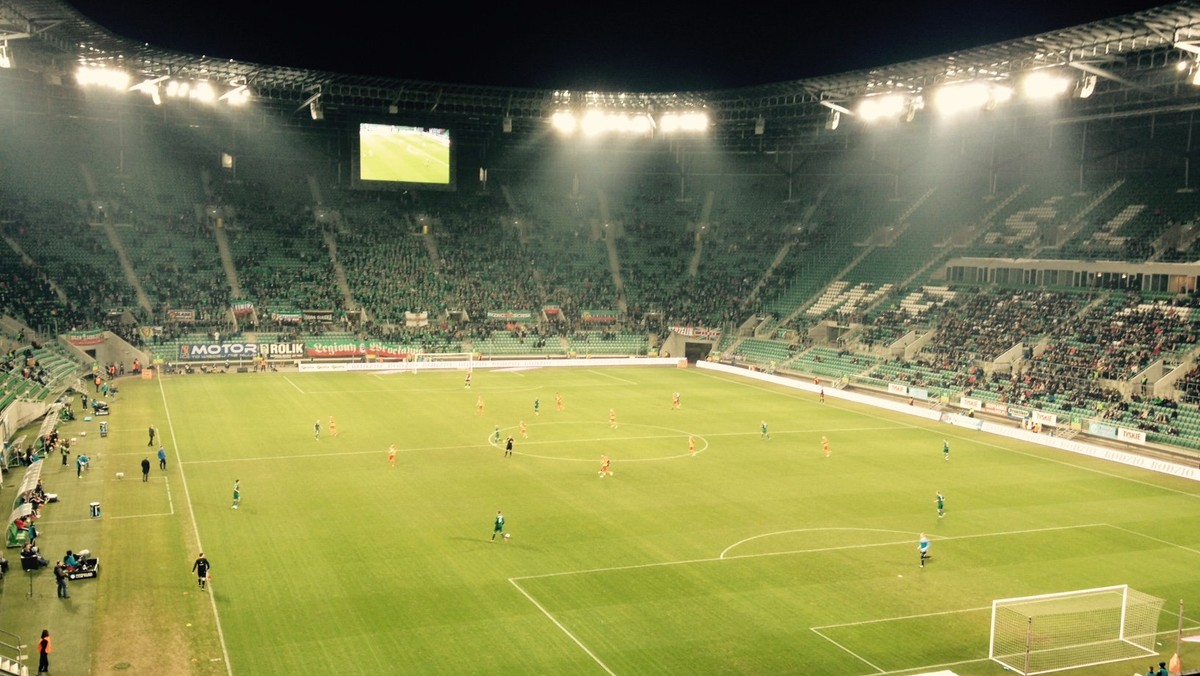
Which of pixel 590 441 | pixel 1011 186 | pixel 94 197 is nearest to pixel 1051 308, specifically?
pixel 1011 186

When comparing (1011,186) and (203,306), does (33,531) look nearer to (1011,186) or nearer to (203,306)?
(203,306)

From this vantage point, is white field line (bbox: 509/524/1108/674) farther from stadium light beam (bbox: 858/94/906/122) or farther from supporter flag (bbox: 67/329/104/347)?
supporter flag (bbox: 67/329/104/347)

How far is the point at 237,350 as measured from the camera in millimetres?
77125

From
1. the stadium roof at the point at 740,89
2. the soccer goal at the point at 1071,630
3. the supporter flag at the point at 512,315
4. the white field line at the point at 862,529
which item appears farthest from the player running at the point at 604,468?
the supporter flag at the point at 512,315

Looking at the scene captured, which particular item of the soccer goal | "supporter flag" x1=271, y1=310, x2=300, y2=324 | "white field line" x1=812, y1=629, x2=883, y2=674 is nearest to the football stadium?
the soccer goal

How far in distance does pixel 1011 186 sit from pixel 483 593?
231ft

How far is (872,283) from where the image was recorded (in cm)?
8631

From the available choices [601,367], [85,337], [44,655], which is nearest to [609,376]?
[601,367]

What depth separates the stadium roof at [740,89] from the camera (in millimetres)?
57188

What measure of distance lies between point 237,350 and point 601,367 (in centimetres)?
2868

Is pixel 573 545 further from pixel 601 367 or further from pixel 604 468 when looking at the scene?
pixel 601 367

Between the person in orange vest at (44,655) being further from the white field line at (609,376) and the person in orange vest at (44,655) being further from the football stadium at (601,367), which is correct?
the white field line at (609,376)

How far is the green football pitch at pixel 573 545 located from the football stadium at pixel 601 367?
A: 19cm

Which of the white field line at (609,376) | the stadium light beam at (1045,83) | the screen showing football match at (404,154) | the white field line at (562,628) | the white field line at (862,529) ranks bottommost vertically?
the white field line at (562,628)
